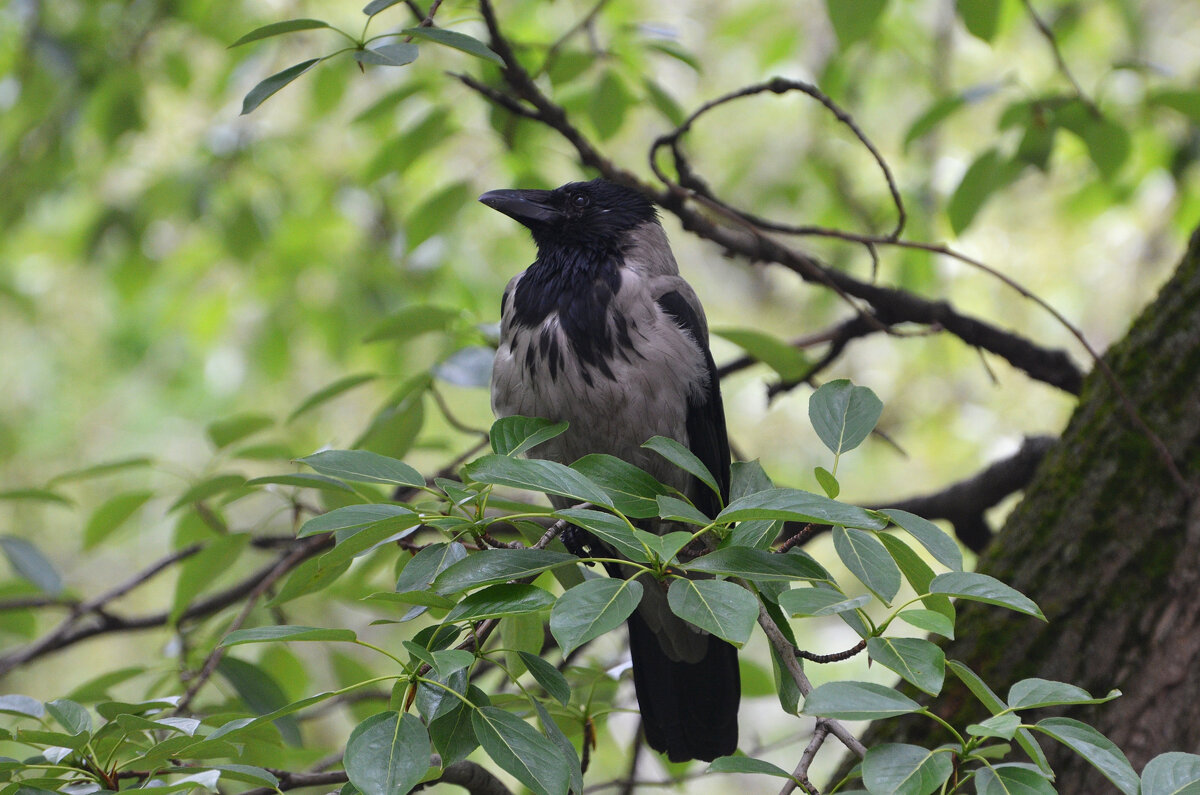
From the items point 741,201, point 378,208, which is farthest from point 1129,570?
point 741,201

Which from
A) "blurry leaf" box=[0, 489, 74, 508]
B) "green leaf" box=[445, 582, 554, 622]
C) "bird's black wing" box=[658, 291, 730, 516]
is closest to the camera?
"green leaf" box=[445, 582, 554, 622]

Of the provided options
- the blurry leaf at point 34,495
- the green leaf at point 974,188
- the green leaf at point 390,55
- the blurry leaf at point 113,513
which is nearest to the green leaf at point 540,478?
the green leaf at point 390,55

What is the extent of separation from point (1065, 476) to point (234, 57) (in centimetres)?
338

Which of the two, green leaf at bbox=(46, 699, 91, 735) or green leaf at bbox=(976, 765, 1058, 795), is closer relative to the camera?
green leaf at bbox=(976, 765, 1058, 795)

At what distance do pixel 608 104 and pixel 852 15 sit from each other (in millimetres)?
817

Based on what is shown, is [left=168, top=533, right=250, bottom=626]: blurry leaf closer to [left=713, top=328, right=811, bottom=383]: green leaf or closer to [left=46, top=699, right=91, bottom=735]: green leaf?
[left=46, top=699, right=91, bottom=735]: green leaf

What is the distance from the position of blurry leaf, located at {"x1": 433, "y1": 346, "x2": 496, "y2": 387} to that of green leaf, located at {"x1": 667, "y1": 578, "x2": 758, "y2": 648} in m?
1.34

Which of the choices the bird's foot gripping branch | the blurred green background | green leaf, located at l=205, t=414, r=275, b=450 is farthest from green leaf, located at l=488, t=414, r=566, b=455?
green leaf, located at l=205, t=414, r=275, b=450

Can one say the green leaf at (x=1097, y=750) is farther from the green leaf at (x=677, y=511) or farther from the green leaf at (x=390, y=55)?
the green leaf at (x=390, y=55)

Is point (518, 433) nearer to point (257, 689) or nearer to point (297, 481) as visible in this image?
point (297, 481)

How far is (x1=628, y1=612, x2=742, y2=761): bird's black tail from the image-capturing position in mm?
2365

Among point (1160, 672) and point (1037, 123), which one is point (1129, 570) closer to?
point (1160, 672)

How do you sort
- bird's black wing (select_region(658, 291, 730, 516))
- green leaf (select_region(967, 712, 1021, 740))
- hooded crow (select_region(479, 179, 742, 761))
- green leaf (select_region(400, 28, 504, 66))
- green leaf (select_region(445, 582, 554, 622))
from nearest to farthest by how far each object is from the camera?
green leaf (select_region(967, 712, 1021, 740)) < green leaf (select_region(445, 582, 554, 622)) < green leaf (select_region(400, 28, 504, 66)) < hooded crow (select_region(479, 179, 742, 761)) < bird's black wing (select_region(658, 291, 730, 516))

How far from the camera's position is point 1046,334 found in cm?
722
